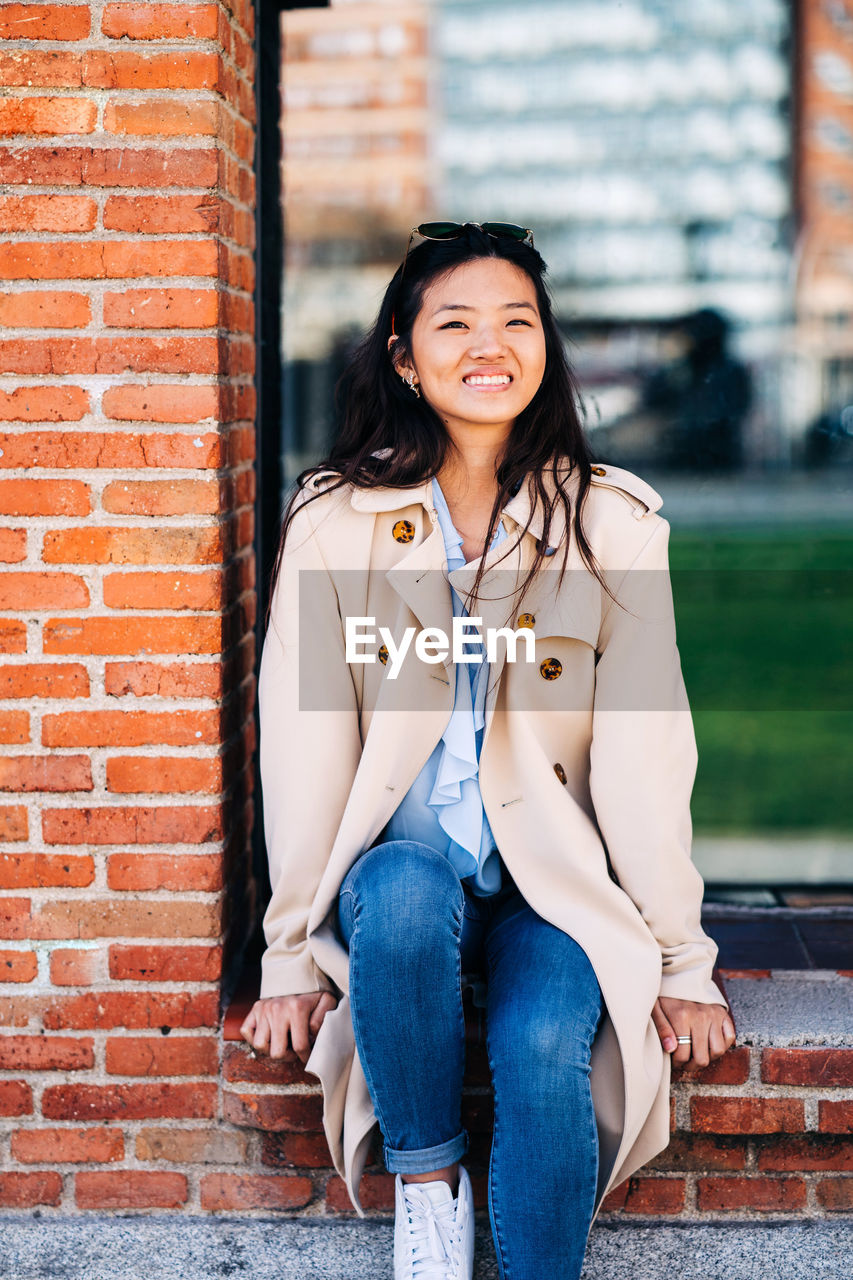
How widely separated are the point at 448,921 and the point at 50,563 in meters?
0.95

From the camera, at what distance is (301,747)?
7.13ft

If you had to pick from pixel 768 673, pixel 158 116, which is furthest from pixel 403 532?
pixel 768 673

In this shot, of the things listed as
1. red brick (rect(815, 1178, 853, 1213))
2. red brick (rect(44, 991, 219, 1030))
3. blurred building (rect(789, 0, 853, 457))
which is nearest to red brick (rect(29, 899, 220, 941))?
red brick (rect(44, 991, 219, 1030))

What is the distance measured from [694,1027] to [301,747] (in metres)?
0.84

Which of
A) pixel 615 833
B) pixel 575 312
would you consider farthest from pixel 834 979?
pixel 575 312

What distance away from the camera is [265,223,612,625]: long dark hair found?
2281mm

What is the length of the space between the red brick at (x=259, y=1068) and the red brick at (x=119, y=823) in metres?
0.42

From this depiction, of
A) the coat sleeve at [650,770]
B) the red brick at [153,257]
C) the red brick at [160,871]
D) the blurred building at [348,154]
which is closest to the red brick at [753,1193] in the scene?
the coat sleeve at [650,770]

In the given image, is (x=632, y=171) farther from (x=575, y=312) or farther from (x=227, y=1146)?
(x=227, y=1146)

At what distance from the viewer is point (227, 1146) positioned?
235 centimetres

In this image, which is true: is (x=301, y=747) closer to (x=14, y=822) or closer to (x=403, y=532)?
(x=403, y=532)

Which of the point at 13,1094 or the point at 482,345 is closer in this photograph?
→ the point at 482,345

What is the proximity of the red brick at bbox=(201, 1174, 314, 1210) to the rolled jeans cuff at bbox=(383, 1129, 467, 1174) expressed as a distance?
1.42 feet

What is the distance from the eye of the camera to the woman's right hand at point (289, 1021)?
2.17 m
